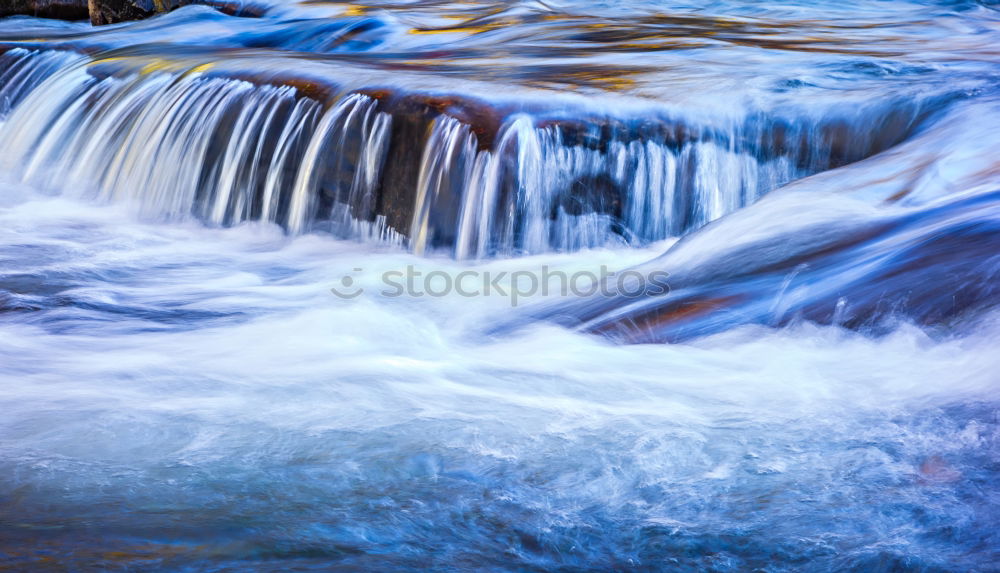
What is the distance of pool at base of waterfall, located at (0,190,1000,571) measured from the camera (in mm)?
2262

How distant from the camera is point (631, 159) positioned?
489 centimetres

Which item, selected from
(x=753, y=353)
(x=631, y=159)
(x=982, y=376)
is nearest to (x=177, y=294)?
(x=631, y=159)

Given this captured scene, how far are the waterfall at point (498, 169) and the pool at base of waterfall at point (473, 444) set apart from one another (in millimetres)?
715

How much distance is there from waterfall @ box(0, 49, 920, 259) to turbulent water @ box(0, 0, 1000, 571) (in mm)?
17

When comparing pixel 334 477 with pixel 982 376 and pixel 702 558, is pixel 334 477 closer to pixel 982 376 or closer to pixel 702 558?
pixel 702 558

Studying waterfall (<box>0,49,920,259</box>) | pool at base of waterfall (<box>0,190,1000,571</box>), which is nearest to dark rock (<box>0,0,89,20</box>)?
waterfall (<box>0,49,920,259</box>)

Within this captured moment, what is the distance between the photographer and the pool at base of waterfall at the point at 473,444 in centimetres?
226

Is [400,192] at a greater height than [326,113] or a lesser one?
lesser

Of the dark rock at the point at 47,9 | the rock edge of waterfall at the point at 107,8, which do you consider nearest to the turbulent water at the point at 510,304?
the rock edge of waterfall at the point at 107,8

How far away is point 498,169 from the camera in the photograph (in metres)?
4.80

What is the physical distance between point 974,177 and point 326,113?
3.08m

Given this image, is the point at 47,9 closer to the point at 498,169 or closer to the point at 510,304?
the point at 498,169

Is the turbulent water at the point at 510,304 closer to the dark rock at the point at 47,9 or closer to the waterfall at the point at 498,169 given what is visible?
the waterfall at the point at 498,169

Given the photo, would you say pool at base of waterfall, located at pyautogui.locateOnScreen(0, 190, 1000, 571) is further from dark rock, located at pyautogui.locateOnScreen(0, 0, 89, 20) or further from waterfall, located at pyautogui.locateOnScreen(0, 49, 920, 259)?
dark rock, located at pyautogui.locateOnScreen(0, 0, 89, 20)
